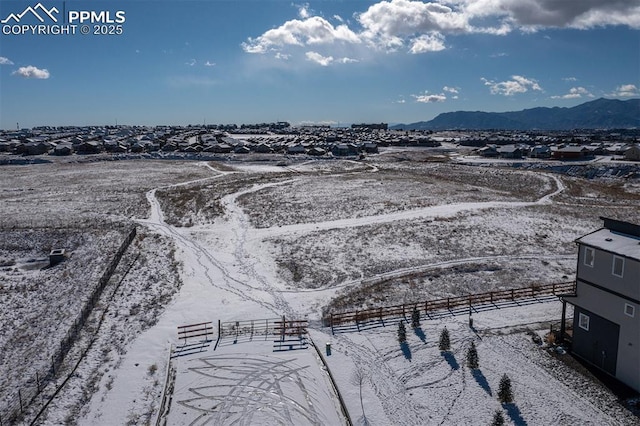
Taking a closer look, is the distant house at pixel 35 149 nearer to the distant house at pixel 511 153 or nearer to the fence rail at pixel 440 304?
the fence rail at pixel 440 304

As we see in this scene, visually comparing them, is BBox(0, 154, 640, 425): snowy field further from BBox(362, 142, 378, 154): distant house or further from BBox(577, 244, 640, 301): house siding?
BBox(362, 142, 378, 154): distant house

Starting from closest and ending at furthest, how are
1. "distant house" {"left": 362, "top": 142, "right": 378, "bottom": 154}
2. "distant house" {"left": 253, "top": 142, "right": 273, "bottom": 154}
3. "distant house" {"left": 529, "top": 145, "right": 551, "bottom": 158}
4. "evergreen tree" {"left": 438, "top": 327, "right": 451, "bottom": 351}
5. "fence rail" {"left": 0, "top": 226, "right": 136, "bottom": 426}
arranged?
1. "fence rail" {"left": 0, "top": 226, "right": 136, "bottom": 426}
2. "evergreen tree" {"left": 438, "top": 327, "right": 451, "bottom": 351}
3. "distant house" {"left": 529, "top": 145, "right": 551, "bottom": 158}
4. "distant house" {"left": 253, "top": 142, "right": 273, "bottom": 154}
5. "distant house" {"left": 362, "top": 142, "right": 378, "bottom": 154}

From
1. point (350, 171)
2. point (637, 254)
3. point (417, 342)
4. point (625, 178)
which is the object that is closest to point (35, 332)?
point (417, 342)

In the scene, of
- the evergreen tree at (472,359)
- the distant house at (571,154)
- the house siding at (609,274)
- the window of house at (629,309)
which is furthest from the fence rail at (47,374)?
the distant house at (571,154)

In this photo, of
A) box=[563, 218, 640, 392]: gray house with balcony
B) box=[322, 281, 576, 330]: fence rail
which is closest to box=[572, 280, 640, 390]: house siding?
box=[563, 218, 640, 392]: gray house with balcony

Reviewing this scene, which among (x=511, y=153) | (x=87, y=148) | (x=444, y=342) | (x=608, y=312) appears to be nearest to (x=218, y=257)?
(x=444, y=342)

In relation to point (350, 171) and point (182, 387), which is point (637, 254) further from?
point (350, 171)

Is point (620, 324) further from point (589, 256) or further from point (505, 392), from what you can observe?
point (505, 392)
